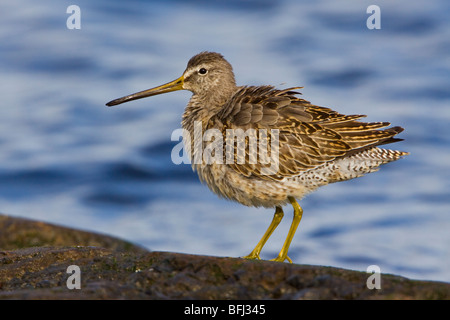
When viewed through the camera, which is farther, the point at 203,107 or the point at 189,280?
the point at 203,107

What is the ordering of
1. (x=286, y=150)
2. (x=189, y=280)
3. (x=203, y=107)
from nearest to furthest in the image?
(x=189, y=280), (x=286, y=150), (x=203, y=107)

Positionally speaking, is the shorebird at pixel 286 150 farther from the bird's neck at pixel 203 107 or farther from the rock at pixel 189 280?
the rock at pixel 189 280

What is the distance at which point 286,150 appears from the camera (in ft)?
23.5

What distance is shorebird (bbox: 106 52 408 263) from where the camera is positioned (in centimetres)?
699

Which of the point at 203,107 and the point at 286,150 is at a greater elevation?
the point at 203,107

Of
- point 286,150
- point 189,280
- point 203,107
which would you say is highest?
point 203,107

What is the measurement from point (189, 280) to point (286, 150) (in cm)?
285

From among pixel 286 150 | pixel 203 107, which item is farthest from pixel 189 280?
pixel 203 107

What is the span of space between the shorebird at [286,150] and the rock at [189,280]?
2.01m

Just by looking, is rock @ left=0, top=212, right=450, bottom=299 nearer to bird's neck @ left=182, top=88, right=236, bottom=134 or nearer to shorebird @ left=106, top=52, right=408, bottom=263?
shorebird @ left=106, top=52, right=408, bottom=263

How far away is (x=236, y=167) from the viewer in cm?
692

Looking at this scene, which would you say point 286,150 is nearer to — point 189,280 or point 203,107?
point 203,107

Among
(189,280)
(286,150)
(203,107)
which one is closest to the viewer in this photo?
(189,280)

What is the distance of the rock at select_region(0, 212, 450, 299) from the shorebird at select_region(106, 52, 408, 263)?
201cm
